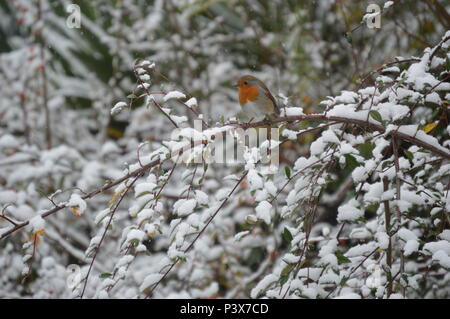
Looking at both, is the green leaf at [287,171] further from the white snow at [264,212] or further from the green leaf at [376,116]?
the green leaf at [376,116]

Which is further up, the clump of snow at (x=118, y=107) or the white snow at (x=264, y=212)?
the clump of snow at (x=118, y=107)

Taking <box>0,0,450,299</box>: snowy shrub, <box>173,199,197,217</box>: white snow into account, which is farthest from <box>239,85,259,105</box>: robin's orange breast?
<box>173,199,197,217</box>: white snow

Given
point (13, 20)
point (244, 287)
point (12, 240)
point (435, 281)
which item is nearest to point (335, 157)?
point (435, 281)

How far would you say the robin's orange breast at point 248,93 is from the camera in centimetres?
198

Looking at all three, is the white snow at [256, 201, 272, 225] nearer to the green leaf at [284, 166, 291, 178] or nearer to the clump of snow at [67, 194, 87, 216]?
the green leaf at [284, 166, 291, 178]

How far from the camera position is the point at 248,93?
→ 199cm

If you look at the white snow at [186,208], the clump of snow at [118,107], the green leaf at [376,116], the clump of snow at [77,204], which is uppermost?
the clump of snow at [118,107]

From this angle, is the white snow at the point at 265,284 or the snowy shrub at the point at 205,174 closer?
the snowy shrub at the point at 205,174

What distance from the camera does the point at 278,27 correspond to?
412 centimetres

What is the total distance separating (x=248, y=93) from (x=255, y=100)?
53 millimetres

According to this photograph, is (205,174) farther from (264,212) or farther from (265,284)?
(264,212)
